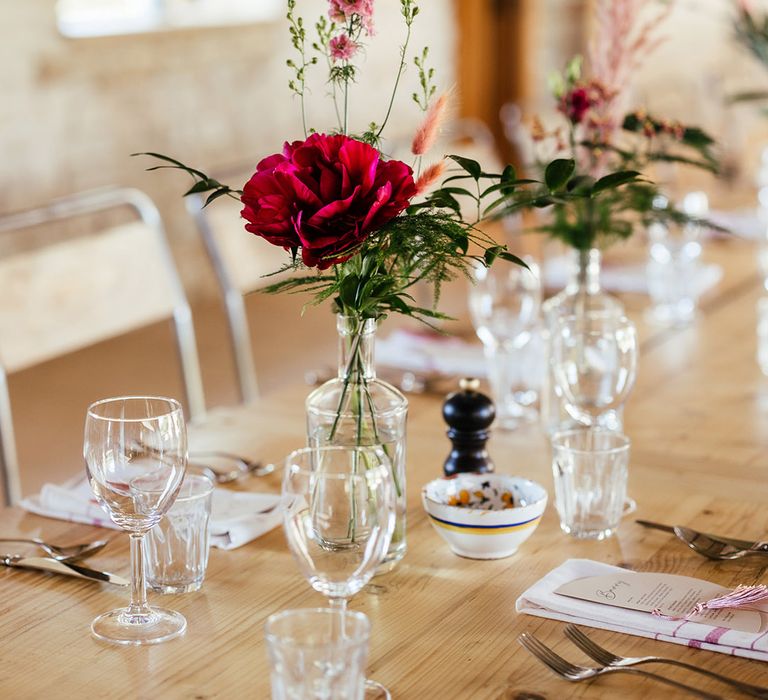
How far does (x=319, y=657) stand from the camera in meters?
0.81

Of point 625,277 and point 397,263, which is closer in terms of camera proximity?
point 397,263

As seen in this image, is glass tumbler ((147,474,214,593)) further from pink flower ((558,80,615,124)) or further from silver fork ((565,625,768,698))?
pink flower ((558,80,615,124))

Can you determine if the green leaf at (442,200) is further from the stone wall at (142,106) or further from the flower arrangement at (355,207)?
the stone wall at (142,106)

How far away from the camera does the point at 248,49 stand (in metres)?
5.22

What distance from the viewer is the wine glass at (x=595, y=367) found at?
154cm

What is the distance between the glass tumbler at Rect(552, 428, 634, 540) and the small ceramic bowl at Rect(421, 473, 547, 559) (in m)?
0.04

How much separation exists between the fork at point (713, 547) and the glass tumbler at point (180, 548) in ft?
1.64

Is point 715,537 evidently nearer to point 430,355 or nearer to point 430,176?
point 430,176

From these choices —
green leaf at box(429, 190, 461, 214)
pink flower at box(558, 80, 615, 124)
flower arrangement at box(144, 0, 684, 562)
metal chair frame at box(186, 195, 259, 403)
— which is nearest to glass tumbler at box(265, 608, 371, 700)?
flower arrangement at box(144, 0, 684, 562)

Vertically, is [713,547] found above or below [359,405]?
below

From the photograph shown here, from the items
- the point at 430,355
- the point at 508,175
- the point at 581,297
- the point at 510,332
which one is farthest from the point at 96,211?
the point at 508,175

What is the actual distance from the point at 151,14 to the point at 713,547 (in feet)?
13.8

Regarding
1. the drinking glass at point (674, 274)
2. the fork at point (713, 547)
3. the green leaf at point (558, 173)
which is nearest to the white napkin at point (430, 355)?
the drinking glass at point (674, 274)

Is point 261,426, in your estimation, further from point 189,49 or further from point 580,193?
point 189,49
